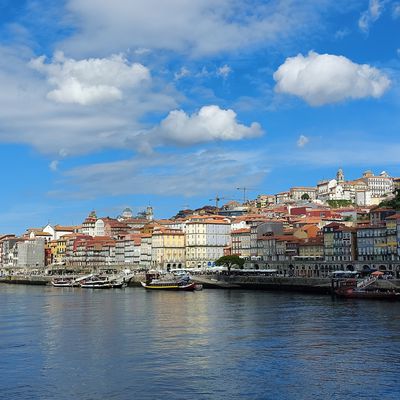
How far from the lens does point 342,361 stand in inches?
1123

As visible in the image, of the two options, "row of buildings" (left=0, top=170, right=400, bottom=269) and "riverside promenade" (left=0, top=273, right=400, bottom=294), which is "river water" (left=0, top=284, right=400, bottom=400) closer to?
"riverside promenade" (left=0, top=273, right=400, bottom=294)

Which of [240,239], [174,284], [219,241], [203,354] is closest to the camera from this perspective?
[203,354]

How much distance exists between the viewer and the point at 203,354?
101 feet

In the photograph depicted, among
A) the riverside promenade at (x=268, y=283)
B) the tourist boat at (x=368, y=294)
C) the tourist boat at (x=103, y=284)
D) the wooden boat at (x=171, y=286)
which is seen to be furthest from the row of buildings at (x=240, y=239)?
the tourist boat at (x=368, y=294)

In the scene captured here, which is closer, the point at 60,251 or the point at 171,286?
the point at 171,286

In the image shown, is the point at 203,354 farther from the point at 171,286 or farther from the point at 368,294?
the point at 171,286

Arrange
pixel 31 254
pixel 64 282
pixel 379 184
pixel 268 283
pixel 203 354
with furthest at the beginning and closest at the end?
pixel 379 184, pixel 31 254, pixel 64 282, pixel 268 283, pixel 203 354

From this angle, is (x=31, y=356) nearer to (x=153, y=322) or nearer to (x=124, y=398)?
(x=124, y=398)

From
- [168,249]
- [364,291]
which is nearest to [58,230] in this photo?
[168,249]

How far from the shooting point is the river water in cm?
2416

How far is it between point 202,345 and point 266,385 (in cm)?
891

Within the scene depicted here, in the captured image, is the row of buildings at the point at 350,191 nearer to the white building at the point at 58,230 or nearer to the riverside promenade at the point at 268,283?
the white building at the point at 58,230

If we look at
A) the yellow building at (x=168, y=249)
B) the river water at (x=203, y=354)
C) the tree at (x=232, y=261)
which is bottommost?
the river water at (x=203, y=354)

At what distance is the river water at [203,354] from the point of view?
24.2 m
